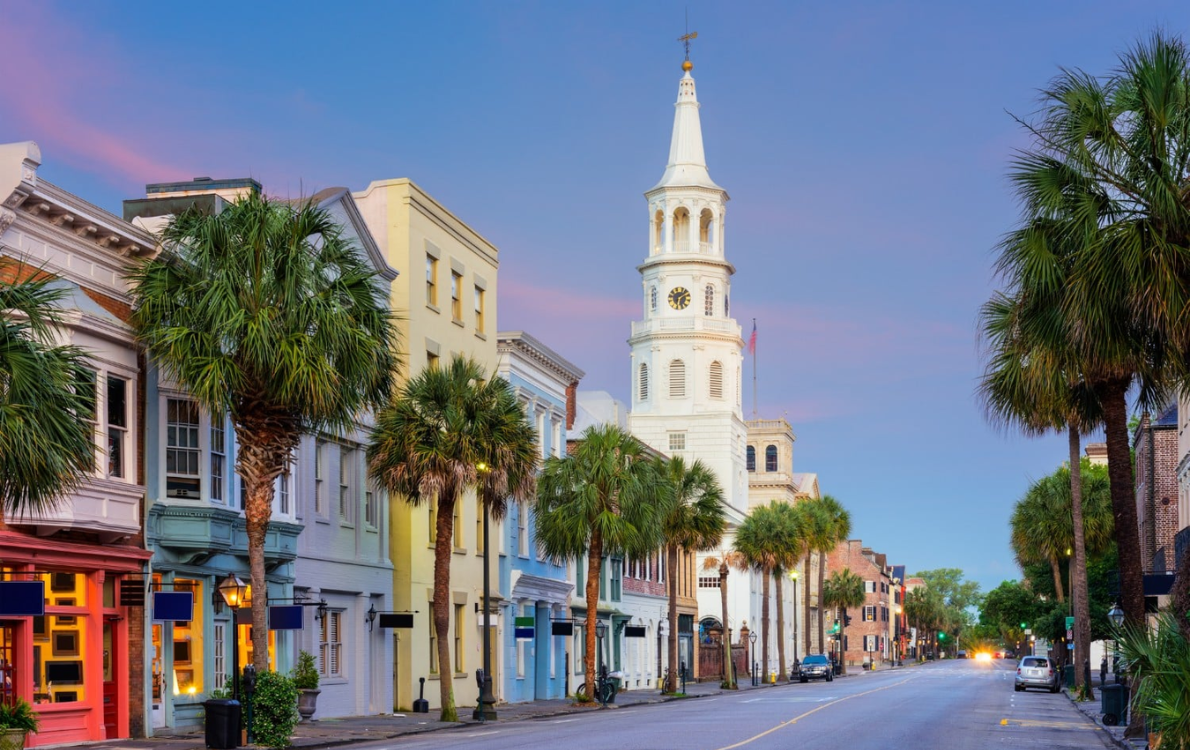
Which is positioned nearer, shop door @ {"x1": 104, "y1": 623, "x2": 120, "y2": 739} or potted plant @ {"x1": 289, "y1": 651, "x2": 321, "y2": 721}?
shop door @ {"x1": 104, "y1": 623, "x2": 120, "y2": 739}

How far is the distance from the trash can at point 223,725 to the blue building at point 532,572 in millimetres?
21965

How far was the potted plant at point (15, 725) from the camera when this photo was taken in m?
19.7

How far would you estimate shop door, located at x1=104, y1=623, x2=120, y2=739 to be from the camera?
1121 inches

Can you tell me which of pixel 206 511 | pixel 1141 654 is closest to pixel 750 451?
pixel 206 511

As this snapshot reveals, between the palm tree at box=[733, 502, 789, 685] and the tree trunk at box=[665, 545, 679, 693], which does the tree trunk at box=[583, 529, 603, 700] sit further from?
the palm tree at box=[733, 502, 789, 685]

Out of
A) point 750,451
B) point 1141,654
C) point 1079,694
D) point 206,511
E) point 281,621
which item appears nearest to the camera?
point 1141,654

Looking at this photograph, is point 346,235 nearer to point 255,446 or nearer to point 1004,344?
point 255,446

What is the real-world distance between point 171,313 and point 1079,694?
35593 millimetres

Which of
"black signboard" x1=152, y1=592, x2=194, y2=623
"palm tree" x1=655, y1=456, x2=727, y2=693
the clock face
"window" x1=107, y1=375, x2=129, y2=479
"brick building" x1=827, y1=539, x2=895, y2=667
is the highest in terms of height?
the clock face

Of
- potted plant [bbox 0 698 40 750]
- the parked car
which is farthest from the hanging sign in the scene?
the parked car

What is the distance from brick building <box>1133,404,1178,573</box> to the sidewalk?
69.8ft

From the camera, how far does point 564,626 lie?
51.5 meters

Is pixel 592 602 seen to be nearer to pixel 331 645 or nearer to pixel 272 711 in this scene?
pixel 331 645

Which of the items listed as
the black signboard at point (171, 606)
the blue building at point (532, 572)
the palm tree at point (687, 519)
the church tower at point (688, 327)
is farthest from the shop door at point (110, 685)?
the church tower at point (688, 327)
